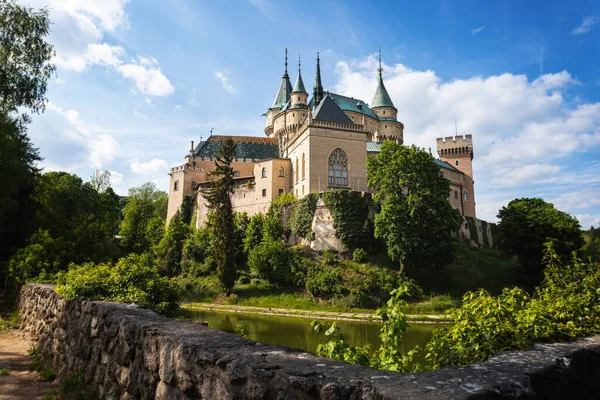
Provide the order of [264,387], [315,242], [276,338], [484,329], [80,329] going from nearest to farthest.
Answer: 1. [264,387]
2. [484,329]
3. [80,329]
4. [276,338]
5. [315,242]

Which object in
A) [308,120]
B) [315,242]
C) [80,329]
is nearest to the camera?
[80,329]

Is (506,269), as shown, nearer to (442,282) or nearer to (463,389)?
(442,282)

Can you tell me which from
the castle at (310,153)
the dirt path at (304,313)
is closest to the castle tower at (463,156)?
the castle at (310,153)

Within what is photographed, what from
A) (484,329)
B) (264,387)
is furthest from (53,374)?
(484,329)

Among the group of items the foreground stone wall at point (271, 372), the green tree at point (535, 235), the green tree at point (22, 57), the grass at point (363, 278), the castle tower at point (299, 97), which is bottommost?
the grass at point (363, 278)

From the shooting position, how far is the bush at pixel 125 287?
7057mm

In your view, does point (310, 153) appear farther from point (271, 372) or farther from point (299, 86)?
point (271, 372)

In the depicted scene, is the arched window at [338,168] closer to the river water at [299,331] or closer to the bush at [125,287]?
the river water at [299,331]

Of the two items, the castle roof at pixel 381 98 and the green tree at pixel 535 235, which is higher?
the castle roof at pixel 381 98

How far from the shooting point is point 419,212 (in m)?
29.7

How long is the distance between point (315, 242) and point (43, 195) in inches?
889

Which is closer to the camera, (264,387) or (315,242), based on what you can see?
(264,387)

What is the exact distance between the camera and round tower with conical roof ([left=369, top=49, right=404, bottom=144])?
61000 millimetres

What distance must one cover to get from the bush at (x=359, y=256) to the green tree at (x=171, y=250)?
18643 millimetres
